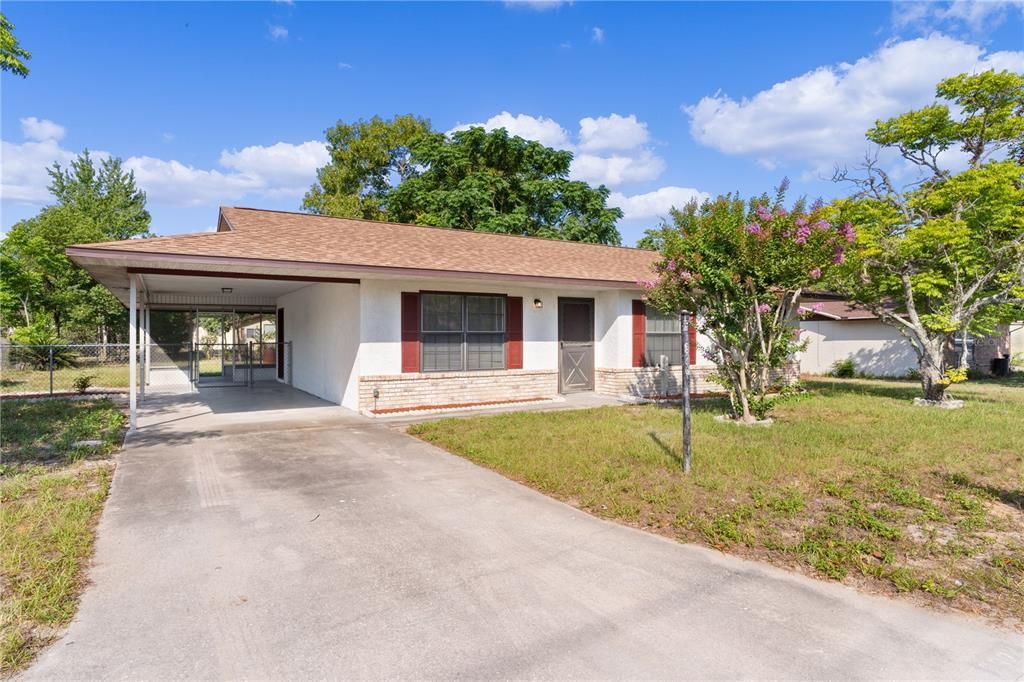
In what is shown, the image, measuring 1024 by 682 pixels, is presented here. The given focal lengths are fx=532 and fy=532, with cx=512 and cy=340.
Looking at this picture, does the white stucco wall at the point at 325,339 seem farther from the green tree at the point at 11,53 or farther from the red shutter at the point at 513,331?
the green tree at the point at 11,53

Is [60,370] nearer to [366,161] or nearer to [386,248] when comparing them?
[386,248]

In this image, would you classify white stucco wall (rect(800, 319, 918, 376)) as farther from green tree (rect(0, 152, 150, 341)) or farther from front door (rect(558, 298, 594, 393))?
green tree (rect(0, 152, 150, 341))

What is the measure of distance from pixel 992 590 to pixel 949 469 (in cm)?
307

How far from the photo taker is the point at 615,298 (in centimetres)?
1321

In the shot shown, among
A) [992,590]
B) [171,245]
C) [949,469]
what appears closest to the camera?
[992,590]

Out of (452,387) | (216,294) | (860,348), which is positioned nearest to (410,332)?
(452,387)

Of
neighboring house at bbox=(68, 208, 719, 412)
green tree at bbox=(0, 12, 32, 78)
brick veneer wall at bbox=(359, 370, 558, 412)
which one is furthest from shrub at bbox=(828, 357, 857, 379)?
green tree at bbox=(0, 12, 32, 78)

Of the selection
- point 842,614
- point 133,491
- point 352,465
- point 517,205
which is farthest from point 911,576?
point 517,205

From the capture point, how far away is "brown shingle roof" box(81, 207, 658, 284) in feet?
28.8

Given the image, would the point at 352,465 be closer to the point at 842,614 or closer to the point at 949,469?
the point at 842,614

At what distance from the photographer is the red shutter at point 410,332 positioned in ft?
35.9

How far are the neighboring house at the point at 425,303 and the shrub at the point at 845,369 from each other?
8.51m

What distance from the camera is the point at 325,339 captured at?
12.9 metres

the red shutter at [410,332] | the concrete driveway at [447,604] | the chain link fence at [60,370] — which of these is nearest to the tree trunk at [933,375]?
the concrete driveway at [447,604]
